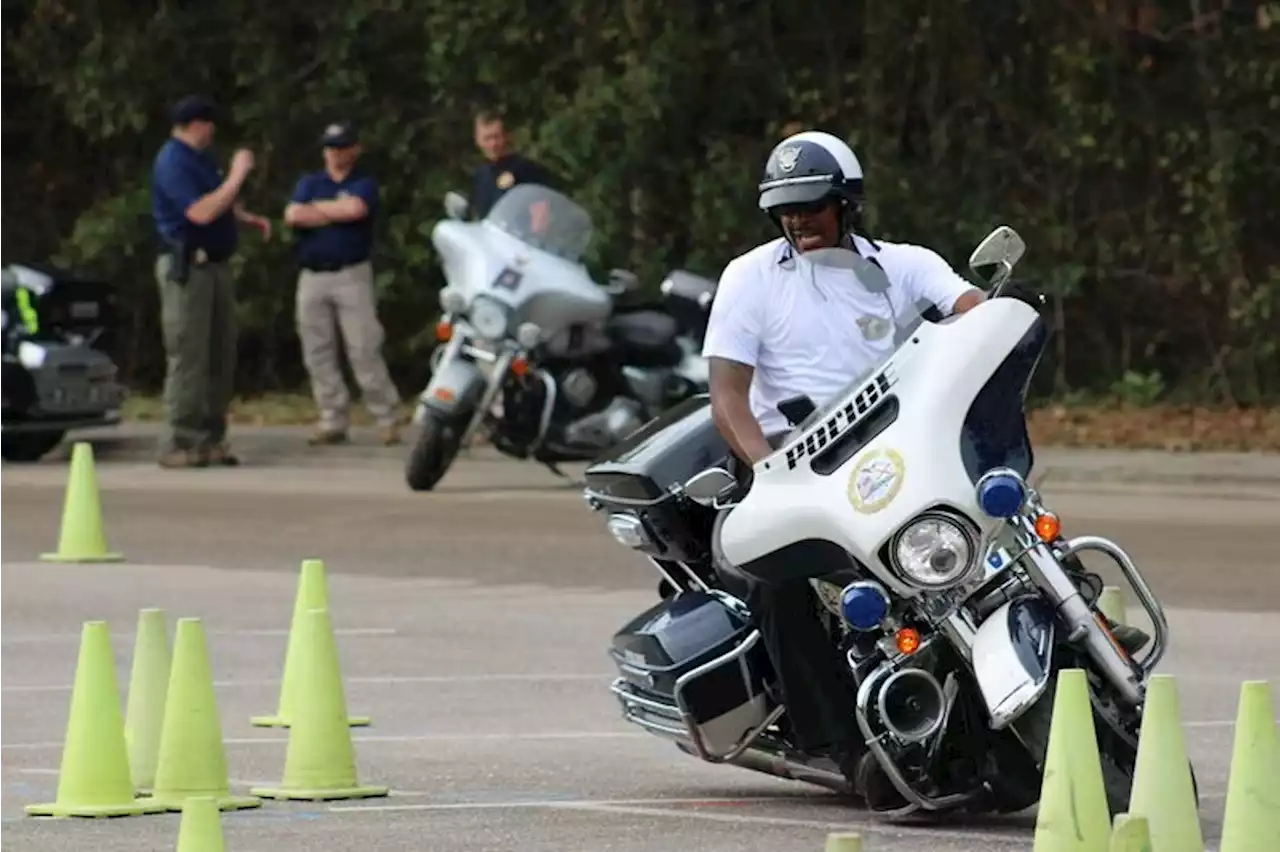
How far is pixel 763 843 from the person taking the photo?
8781mm

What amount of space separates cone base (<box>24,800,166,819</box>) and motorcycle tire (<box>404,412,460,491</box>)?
1026cm

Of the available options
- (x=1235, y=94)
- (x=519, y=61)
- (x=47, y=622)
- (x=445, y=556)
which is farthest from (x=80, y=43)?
(x=47, y=622)

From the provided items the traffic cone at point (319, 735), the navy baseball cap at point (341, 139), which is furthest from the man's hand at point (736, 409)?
the navy baseball cap at point (341, 139)

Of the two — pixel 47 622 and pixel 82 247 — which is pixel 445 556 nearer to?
pixel 47 622

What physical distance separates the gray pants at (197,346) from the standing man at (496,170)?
160 cm

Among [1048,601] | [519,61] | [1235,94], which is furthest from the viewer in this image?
[519,61]

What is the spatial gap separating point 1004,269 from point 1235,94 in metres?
16.4

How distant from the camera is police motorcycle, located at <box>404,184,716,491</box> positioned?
776 inches

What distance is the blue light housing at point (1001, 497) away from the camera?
8586mm

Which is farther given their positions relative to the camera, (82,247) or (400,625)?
(82,247)

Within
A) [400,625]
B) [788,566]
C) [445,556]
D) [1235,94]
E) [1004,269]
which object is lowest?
[788,566]

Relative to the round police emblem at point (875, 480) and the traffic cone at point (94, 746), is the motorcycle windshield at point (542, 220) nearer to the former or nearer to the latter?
the traffic cone at point (94, 746)

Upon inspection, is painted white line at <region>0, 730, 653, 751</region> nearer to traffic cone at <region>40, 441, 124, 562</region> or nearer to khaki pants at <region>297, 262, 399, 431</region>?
traffic cone at <region>40, 441, 124, 562</region>

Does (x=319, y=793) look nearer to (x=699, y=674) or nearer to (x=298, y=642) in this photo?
(x=298, y=642)
